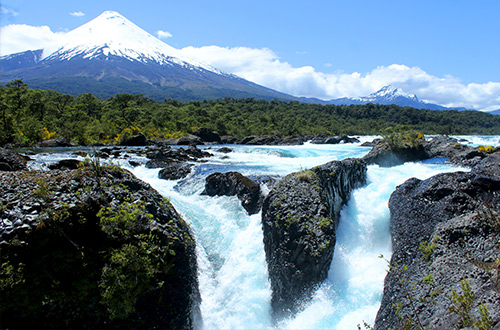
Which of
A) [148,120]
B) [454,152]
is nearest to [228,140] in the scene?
[148,120]

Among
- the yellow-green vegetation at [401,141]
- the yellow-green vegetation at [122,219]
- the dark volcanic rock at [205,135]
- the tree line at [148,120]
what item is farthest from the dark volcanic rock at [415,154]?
the dark volcanic rock at [205,135]

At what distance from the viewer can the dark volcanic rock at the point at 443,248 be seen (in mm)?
3510

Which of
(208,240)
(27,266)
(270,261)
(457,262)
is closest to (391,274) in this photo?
(457,262)

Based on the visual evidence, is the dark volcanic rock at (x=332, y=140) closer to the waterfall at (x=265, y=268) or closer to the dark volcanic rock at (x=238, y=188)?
the waterfall at (x=265, y=268)

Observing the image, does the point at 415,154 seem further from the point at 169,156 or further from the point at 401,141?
the point at 169,156

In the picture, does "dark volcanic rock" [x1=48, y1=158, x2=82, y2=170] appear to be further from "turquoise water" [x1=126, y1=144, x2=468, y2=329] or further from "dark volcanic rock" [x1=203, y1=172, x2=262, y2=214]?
"dark volcanic rock" [x1=203, y1=172, x2=262, y2=214]

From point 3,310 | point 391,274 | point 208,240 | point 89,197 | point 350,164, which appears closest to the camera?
point 3,310

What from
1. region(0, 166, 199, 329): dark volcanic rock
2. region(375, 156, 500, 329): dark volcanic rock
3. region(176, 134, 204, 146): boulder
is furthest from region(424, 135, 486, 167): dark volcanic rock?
region(176, 134, 204, 146): boulder

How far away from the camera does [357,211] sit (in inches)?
330

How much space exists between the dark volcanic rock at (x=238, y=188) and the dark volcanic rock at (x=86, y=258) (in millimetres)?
4416

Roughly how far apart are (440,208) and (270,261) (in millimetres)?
4035

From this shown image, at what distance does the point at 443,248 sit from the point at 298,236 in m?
2.70

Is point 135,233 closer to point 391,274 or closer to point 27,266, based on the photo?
point 27,266

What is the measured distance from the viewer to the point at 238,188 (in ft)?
33.5
